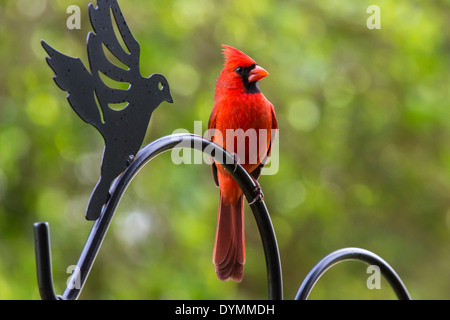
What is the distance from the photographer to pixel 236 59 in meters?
2.00

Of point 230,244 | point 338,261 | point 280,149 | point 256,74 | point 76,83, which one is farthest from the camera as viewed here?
point 280,149

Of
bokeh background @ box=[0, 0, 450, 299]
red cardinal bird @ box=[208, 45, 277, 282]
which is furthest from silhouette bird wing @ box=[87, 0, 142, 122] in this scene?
bokeh background @ box=[0, 0, 450, 299]

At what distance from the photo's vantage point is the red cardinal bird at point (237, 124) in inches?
78.2

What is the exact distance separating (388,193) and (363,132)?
0.59 m

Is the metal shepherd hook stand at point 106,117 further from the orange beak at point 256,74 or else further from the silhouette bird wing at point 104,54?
the orange beak at point 256,74

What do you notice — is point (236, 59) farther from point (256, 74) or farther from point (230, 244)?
point (230, 244)

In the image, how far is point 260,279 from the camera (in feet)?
15.8

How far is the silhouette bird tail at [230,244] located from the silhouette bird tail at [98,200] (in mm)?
792

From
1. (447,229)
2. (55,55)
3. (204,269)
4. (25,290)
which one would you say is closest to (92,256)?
(55,55)

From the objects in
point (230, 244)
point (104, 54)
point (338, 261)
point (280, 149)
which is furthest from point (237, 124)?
point (280, 149)

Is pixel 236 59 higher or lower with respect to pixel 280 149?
higher

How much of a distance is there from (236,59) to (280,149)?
2.53 metres

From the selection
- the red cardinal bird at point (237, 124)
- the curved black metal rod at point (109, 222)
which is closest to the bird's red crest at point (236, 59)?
the red cardinal bird at point (237, 124)
